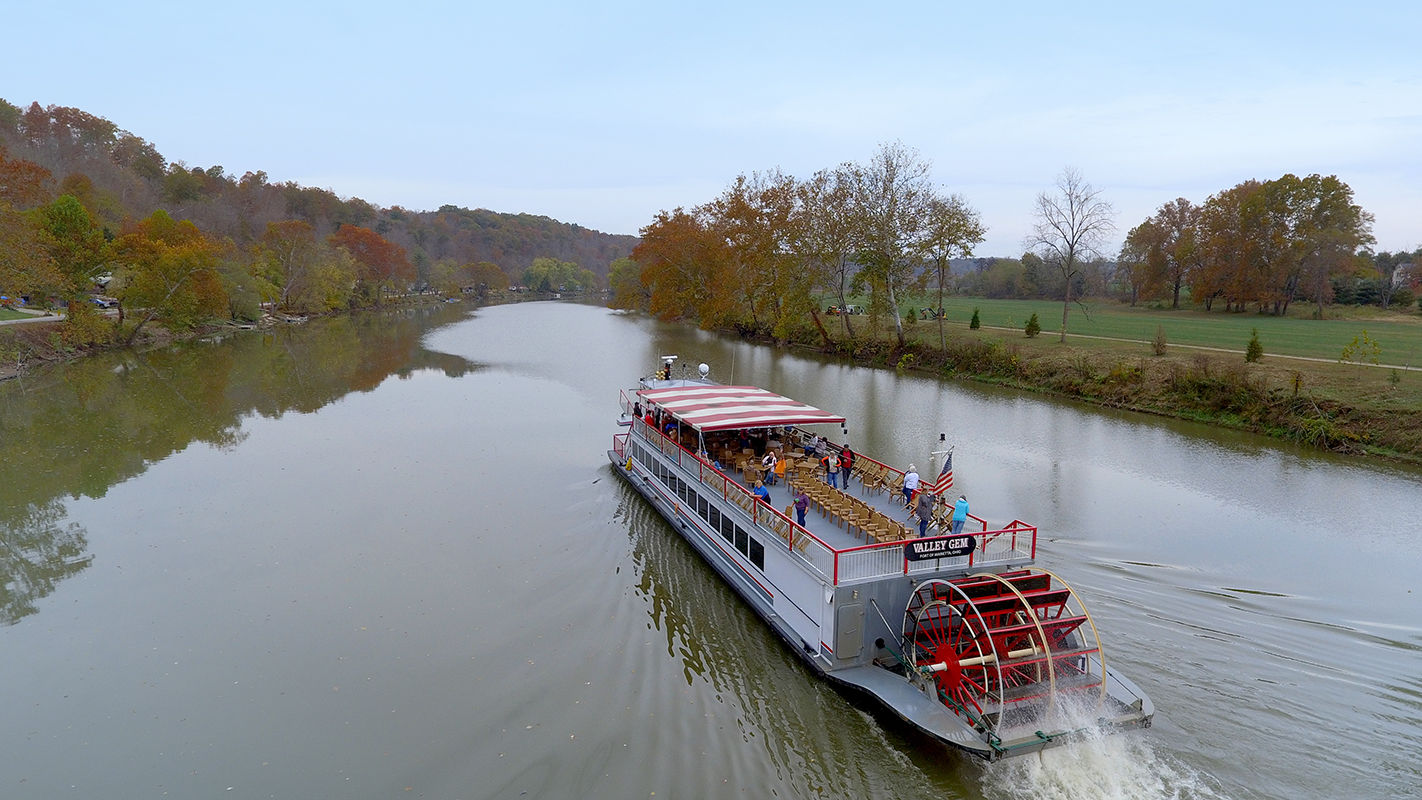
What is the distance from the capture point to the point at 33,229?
45688mm

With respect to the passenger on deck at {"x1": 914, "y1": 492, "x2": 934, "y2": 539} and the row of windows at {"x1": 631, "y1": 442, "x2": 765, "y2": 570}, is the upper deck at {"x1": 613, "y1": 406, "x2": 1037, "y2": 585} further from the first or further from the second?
the row of windows at {"x1": 631, "y1": 442, "x2": 765, "y2": 570}

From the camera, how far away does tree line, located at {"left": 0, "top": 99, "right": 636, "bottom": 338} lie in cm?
4991

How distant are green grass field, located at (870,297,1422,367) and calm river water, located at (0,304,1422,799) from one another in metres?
19.4

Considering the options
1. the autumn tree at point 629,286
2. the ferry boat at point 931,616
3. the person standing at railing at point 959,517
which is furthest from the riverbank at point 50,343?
the person standing at railing at point 959,517

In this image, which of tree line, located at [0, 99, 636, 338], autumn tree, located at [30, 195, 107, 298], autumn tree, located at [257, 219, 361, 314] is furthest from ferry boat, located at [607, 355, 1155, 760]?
autumn tree, located at [257, 219, 361, 314]

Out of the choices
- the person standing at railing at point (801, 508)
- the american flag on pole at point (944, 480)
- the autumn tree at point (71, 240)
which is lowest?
the person standing at railing at point (801, 508)

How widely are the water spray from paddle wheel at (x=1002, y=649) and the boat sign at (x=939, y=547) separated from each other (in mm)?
498

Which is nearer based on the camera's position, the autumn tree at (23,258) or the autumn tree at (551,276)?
the autumn tree at (23,258)

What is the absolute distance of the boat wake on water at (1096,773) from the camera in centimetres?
1000

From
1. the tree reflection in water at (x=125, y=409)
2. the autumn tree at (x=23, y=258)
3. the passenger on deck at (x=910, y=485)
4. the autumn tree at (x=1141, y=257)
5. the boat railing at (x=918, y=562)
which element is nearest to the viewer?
the boat railing at (x=918, y=562)

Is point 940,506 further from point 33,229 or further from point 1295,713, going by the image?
point 33,229

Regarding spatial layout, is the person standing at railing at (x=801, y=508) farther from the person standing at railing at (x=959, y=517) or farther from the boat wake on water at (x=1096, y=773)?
the boat wake on water at (x=1096, y=773)

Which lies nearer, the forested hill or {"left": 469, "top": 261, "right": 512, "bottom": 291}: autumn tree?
the forested hill

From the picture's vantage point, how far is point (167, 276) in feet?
189
